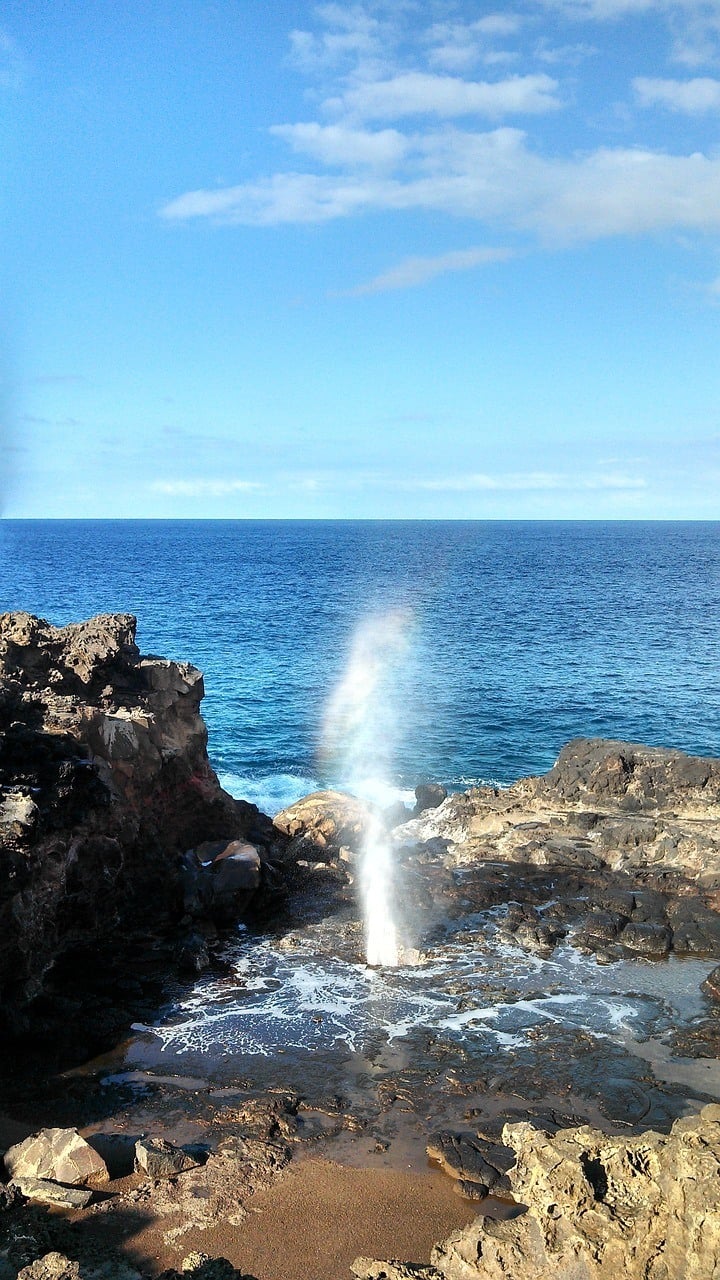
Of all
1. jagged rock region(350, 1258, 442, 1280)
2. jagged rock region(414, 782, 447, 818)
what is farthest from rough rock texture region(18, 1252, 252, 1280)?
jagged rock region(414, 782, 447, 818)

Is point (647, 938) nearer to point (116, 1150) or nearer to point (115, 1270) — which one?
point (116, 1150)

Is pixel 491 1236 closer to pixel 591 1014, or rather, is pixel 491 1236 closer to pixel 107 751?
pixel 591 1014

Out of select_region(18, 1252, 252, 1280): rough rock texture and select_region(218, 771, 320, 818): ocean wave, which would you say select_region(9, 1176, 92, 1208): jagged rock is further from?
select_region(218, 771, 320, 818): ocean wave

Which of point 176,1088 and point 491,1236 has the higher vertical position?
point 491,1236

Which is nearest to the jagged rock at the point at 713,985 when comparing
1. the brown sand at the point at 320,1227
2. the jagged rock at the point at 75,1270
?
the brown sand at the point at 320,1227

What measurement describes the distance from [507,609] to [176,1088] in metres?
82.9

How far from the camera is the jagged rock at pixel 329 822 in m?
29.4

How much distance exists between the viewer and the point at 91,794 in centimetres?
2088

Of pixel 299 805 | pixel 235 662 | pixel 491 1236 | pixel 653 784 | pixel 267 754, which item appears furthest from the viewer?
pixel 235 662

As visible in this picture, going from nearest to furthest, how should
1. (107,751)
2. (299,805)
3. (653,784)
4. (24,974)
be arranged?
(24,974) → (107,751) → (653,784) → (299,805)

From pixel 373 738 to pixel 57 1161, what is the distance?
35.3m

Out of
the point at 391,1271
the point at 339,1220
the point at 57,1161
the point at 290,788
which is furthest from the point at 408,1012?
the point at 290,788

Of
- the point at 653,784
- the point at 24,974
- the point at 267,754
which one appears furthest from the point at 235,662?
the point at 24,974

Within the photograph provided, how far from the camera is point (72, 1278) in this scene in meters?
10.7
